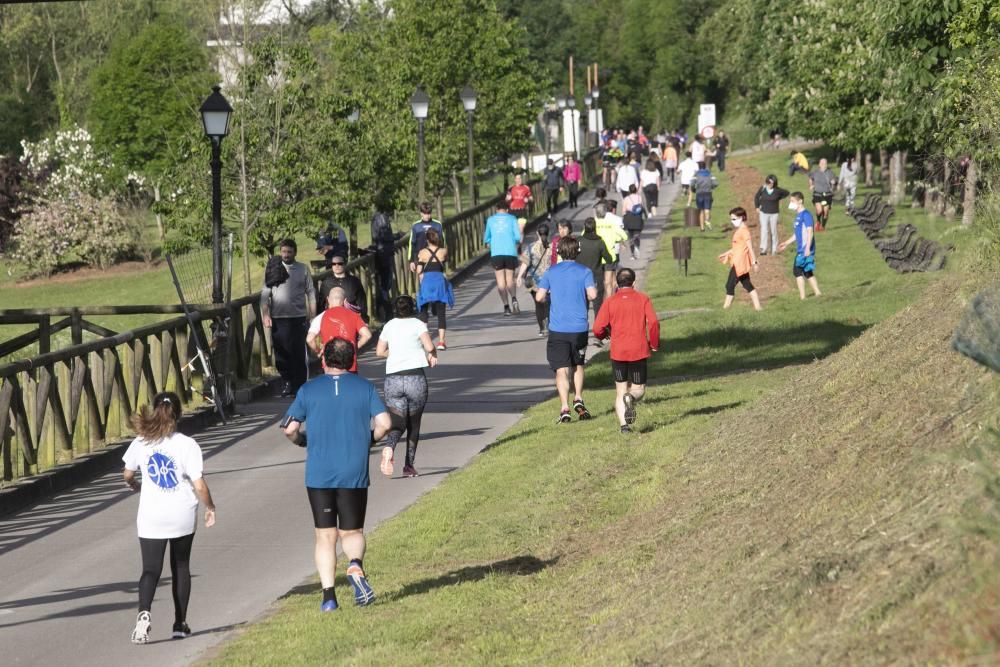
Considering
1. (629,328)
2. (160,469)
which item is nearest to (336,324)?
(629,328)

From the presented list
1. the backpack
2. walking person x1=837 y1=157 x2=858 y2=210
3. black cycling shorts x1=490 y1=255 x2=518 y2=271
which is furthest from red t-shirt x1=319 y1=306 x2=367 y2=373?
walking person x1=837 y1=157 x2=858 y2=210

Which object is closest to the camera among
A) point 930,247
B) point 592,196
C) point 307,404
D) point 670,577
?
point 670,577

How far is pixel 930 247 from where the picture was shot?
30641 mm

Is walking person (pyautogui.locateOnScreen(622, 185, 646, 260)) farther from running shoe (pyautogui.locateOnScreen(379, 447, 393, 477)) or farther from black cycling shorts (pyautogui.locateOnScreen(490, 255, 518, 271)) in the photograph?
running shoe (pyautogui.locateOnScreen(379, 447, 393, 477))

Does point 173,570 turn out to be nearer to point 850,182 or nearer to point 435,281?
point 435,281

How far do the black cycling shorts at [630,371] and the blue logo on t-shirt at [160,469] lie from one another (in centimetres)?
623

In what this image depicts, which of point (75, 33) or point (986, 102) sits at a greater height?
point (75, 33)

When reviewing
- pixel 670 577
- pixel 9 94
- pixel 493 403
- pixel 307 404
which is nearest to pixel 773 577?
pixel 670 577

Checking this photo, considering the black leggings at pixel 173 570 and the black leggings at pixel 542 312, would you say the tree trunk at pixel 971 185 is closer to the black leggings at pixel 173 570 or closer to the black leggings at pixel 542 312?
the black leggings at pixel 542 312

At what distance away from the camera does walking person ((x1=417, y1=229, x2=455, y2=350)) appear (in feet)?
79.5

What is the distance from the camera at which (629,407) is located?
15.4 meters

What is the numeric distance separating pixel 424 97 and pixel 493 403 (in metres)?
17.1

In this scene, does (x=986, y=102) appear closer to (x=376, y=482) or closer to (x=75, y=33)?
(x=376, y=482)

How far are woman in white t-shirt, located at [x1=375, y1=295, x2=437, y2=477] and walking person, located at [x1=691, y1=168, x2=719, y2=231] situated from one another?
90.4ft
